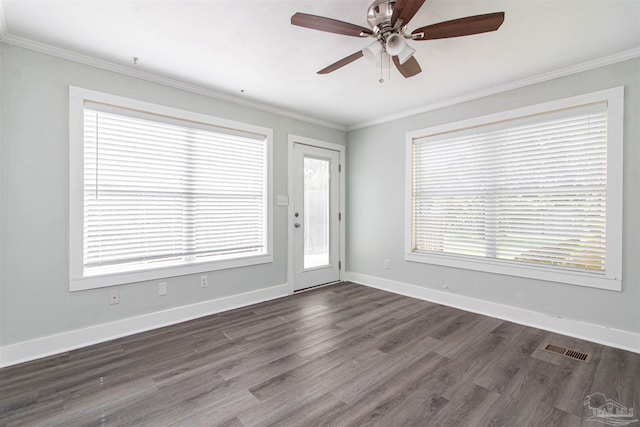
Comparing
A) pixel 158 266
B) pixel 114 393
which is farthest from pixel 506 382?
pixel 158 266

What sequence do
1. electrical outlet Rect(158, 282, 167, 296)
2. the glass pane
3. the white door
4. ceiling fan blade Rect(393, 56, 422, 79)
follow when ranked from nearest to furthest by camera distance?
ceiling fan blade Rect(393, 56, 422, 79)
electrical outlet Rect(158, 282, 167, 296)
the white door
the glass pane

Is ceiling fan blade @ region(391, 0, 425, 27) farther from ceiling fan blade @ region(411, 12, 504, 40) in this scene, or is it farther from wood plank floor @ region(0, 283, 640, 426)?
wood plank floor @ region(0, 283, 640, 426)

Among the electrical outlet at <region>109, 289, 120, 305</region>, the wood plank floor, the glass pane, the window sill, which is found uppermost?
the glass pane

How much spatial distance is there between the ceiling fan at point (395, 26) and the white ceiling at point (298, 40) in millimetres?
229

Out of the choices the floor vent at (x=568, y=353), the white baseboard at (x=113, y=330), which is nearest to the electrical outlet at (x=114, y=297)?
the white baseboard at (x=113, y=330)

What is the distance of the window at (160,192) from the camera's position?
2.70m

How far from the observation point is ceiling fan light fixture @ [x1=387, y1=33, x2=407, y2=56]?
192 cm

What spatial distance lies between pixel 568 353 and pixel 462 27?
280cm

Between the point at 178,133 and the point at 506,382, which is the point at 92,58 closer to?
the point at 178,133

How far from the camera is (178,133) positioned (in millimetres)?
3254

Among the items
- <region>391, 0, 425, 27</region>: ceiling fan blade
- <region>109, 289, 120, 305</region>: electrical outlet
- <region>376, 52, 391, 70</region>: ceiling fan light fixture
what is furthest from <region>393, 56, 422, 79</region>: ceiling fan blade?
<region>109, 289, 120, 305</region>: electrical outlet

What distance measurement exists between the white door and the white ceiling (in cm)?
130

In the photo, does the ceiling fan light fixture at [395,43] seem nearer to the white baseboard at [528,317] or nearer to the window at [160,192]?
the window at [160,192]

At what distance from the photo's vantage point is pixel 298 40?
94.1 inches
